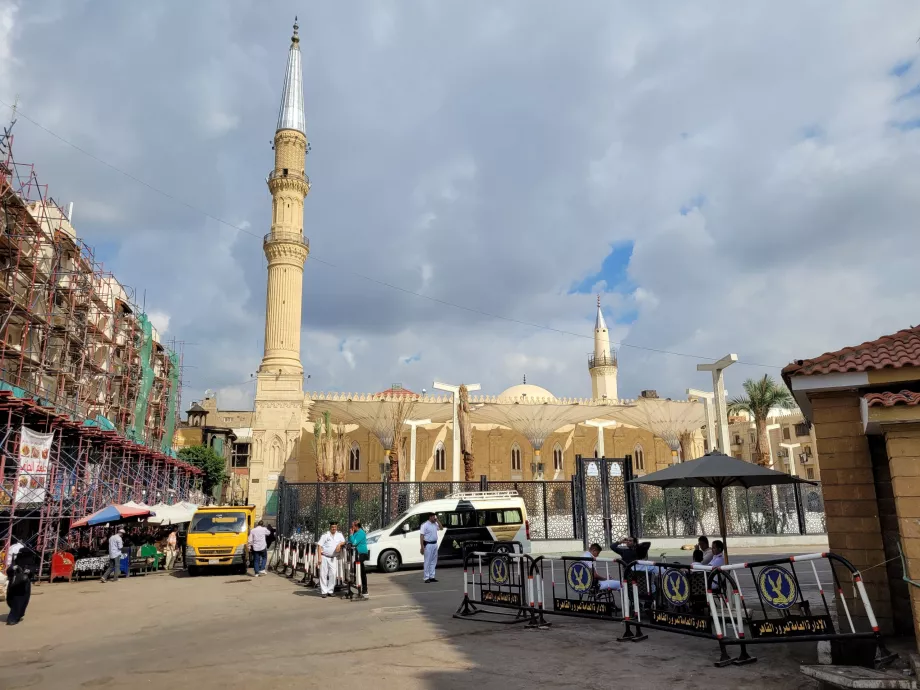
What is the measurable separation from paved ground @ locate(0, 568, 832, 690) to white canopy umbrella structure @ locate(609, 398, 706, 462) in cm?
3663

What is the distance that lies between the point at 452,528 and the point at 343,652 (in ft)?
30.9

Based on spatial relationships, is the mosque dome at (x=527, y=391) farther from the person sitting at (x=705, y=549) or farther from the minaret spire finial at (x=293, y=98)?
the person sitting at (x=705, y=549)

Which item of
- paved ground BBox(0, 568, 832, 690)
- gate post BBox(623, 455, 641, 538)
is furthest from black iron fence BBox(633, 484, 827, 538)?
paved ground BBox(0, 568, 832, 690)

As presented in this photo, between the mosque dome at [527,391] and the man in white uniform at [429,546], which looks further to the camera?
the mosque dome at [527,391]

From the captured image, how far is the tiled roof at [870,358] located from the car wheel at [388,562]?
433 inches

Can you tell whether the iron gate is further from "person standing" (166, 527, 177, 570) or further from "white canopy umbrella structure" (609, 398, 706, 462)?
"white canopy umbrella structure" (609, 398, 706, 462)

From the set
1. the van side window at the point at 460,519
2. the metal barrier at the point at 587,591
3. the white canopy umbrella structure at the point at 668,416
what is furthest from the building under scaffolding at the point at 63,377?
→ the white canopy umbrella structure at the point at 668,416

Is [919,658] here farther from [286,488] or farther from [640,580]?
[286,488]

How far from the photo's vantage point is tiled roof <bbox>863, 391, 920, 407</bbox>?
5828mm

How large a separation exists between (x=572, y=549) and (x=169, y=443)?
25402mm

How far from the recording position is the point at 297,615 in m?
9.91

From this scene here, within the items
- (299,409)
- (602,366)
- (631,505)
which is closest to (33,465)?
(631,505)

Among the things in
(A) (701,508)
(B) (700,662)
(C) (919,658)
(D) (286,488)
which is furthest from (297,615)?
(A) (701,508)

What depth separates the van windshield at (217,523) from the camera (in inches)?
661
